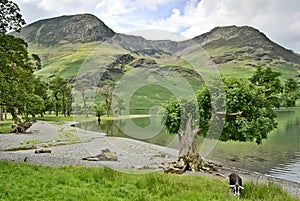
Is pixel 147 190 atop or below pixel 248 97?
below

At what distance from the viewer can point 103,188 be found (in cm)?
1273

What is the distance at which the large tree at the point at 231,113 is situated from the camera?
2420 cm

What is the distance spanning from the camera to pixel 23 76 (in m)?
22.3

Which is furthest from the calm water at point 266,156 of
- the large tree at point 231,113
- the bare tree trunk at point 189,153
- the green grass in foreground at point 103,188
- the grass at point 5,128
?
the grass at point 5,128

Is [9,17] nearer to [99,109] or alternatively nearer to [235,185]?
[235,185]

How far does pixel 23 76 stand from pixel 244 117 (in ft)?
61.2

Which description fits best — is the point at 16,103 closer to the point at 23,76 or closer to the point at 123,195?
the point at 23,76

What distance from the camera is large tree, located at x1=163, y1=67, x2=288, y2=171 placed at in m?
24.2

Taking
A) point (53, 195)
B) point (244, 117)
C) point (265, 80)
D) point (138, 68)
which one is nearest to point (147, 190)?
point (53, 195)

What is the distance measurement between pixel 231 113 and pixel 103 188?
50.5 ft

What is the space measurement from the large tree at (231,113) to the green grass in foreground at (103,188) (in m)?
10.3

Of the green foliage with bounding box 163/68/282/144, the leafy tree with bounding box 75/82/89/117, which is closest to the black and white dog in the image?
the green foliage with bounding box 163/68/282/144

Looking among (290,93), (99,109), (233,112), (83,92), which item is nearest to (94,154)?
(233,112)

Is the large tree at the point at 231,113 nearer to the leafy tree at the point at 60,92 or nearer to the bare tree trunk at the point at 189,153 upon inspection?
the bare tree trunk at the point at 189,153
